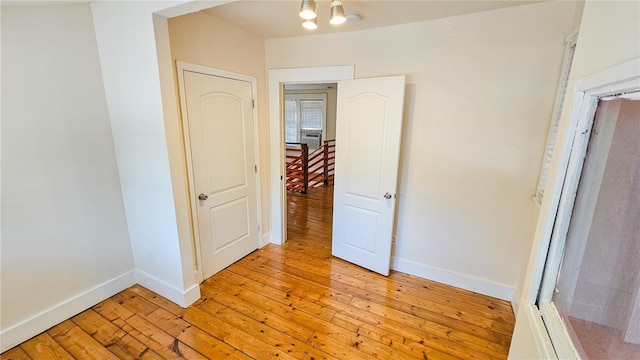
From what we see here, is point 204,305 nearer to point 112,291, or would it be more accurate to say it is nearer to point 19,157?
point 112,291

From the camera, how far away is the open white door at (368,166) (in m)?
2.43

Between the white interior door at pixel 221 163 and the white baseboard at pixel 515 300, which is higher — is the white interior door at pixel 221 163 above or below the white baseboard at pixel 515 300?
above

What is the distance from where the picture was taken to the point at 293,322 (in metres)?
2.10

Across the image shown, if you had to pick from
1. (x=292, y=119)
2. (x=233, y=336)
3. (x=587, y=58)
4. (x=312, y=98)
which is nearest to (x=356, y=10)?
(x=587, y=58)

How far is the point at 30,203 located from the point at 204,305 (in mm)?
1404

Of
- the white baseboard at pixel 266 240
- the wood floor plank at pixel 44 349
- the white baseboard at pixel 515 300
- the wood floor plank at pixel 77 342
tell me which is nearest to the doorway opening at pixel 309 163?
the white baseboard at pixel 266 240

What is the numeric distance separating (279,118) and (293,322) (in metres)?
2.04

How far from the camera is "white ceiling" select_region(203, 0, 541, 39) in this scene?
1942 millimetres

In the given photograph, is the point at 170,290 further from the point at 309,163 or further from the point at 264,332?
the point at 309,163

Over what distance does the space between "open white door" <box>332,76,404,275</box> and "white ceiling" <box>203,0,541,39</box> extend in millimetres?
472

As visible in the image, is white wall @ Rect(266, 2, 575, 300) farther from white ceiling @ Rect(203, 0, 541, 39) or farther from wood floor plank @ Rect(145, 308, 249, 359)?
wood floor plank @ Rect(145, 308, 249, 359)

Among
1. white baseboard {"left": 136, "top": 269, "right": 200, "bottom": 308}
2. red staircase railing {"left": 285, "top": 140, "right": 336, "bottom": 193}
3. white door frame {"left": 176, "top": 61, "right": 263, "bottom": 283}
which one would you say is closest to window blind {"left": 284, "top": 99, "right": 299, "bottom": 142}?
red staircase railing {"left": 285, "top": 140, "right": 336, "bottom": 193}

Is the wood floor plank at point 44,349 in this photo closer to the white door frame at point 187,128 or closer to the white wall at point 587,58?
the white door frame at point 187,128

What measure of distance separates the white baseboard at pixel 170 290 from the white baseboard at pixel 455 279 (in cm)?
192
